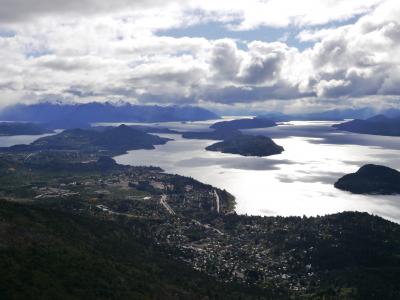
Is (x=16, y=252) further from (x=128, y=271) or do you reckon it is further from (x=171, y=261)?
(x=171, y=261)

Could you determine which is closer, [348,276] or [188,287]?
[188,287]

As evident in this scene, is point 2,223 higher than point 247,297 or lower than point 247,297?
higher

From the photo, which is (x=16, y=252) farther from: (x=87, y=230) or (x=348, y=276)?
(x=348, y=276)

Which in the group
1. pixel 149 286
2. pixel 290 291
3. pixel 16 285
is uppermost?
pixel 16 285

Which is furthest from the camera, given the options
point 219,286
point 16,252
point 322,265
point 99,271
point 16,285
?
point 322,265

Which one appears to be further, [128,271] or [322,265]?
[322,265]

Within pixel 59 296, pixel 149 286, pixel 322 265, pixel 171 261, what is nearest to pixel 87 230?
pixel 171 261

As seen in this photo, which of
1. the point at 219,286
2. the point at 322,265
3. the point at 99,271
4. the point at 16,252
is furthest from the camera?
the point at 322,265

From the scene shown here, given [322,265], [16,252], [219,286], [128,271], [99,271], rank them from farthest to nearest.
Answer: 1. [322,265]
2. [219,286]
3. [128,271]
4. [99,271]
5. [16,252]

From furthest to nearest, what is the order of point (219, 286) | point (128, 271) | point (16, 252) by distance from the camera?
point (219, 286)
point (128, 271)
point (16, 252)
